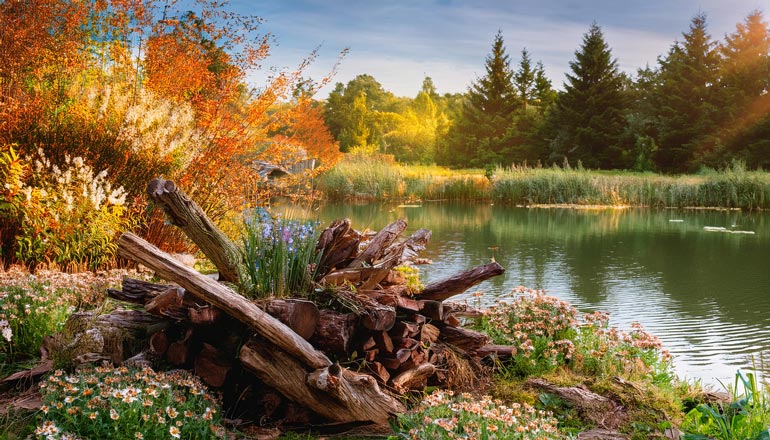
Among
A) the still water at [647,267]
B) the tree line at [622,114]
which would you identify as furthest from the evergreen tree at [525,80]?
the still water at [647,267]

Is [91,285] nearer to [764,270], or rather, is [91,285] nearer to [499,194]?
[764,270]

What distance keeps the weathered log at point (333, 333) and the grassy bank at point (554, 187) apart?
19.4 meters

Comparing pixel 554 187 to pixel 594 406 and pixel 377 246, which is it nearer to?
pixel 377 246

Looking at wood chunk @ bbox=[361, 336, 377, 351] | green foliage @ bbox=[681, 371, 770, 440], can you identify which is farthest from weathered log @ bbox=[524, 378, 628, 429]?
wood chunk @ bbox=[361, 336, 377, 351]

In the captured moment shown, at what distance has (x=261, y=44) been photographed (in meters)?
9.57

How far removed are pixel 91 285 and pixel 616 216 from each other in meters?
16.7

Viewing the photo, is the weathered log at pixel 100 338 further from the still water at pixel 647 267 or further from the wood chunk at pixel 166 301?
the still water at pixel 647 267

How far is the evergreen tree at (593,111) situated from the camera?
116 ft

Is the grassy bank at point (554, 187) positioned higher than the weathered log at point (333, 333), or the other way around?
the grassy bank at point (554, 187)

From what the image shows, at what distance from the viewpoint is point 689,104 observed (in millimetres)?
34031

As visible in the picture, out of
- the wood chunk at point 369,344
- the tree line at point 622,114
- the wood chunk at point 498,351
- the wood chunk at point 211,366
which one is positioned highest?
the tree line at point 622,114

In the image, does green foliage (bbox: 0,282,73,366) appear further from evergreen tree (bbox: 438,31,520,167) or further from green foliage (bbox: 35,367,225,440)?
evergreen tree (bbox: 438,31,520,167)

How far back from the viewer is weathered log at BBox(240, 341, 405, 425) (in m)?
3.13

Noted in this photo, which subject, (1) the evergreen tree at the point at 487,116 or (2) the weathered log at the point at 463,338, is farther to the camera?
(1) the evergreen tree at the point at 487,116
